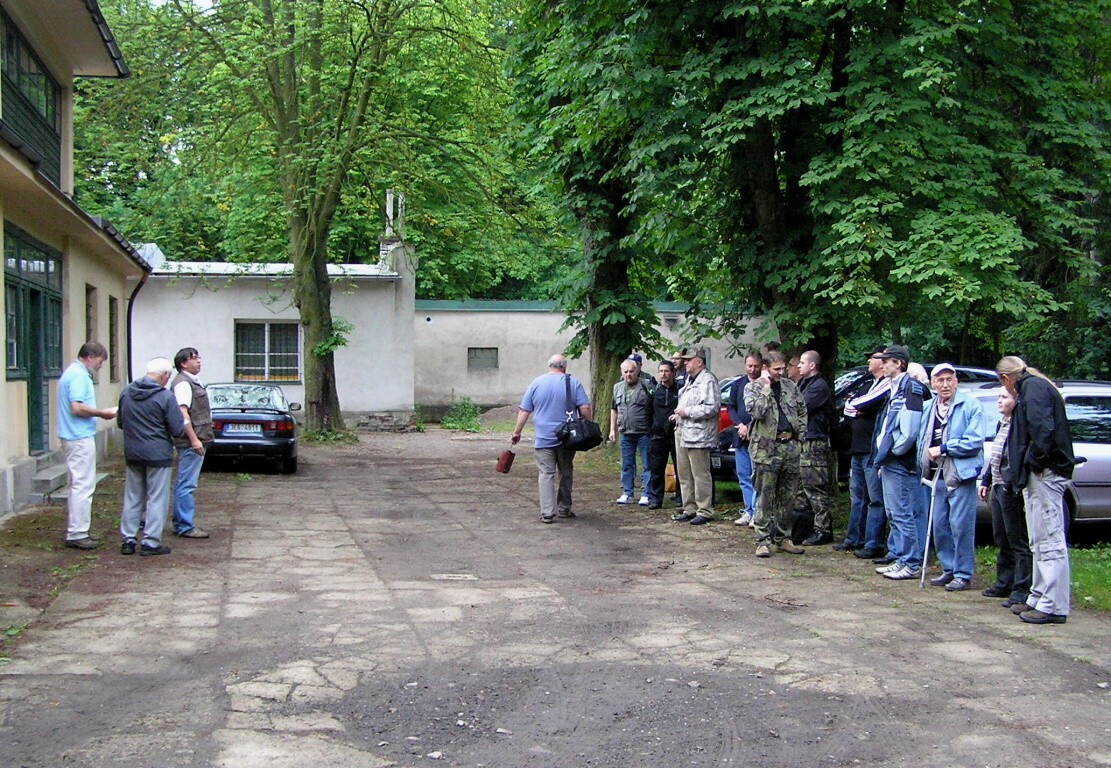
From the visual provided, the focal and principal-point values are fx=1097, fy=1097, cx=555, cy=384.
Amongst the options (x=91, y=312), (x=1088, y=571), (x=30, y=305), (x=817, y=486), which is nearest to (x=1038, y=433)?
A: (x=1088, y=571)

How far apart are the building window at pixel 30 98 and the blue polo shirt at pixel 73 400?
3.85 metres

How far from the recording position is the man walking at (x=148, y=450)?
32.8ft

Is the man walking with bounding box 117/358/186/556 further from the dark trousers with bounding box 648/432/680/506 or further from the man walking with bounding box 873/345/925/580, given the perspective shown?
the man walking with bounding box 873/345/925/580

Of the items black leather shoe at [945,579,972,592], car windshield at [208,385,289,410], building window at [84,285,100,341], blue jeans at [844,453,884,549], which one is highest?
building window at [84,285,100,341]

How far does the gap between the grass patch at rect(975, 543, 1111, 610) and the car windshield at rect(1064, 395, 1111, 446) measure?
114 centimetres

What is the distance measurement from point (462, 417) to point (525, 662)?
86.7 ft

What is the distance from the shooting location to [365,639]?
716cm

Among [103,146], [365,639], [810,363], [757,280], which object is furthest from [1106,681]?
[103,146]

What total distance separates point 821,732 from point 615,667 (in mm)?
1460

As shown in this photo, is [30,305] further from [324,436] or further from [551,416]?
[324,436]

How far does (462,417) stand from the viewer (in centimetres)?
3294

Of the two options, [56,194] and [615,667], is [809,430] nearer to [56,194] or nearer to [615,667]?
[615,667]

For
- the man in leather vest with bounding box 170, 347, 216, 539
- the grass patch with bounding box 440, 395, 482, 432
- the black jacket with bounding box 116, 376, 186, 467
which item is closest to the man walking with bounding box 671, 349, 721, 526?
the man in leather vest with bounding box 170, 347, 216, 539

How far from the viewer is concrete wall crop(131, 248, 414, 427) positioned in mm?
28969
